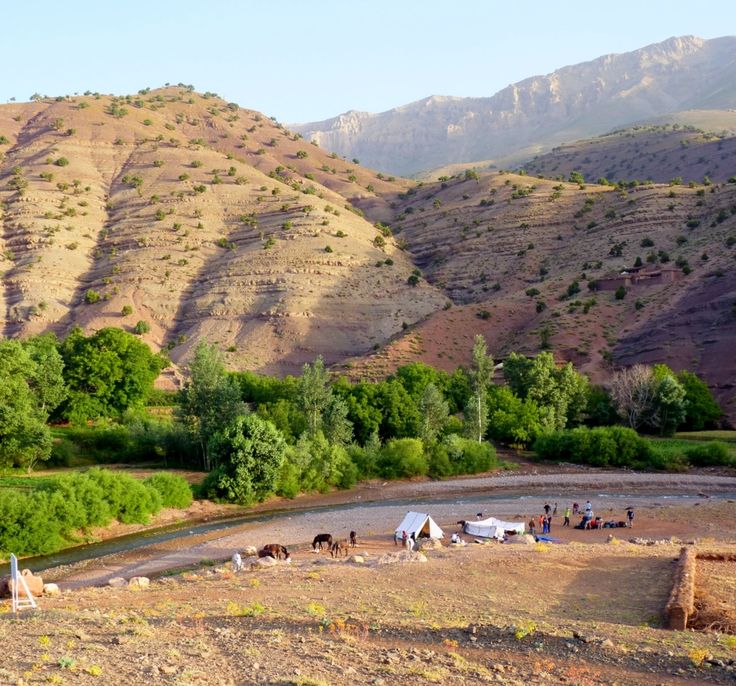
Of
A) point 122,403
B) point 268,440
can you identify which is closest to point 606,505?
point 268,440

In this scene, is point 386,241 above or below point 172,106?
below

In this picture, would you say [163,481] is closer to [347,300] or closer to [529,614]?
[529,614]

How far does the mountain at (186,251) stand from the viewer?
107m

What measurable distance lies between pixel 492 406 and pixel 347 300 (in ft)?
130

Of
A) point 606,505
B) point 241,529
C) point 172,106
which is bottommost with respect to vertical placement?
point 606,505

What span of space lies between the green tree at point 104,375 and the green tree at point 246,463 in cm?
2238

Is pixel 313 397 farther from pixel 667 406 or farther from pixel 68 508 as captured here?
pixel 667 406

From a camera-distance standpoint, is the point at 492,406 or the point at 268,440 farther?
the point at 492,406

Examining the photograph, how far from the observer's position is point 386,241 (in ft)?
443

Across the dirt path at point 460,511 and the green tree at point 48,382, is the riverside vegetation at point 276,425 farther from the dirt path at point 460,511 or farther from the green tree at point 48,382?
the dirt path at point 460,511

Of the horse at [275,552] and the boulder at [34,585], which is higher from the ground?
the boulder at [34,585]

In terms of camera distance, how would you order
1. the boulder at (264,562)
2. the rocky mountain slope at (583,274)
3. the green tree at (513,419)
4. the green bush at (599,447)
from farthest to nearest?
1. the rocky mountain slope at (583,274)
2. the green tree at (513,419)
3. the green bush at (599,447)
4. the boulder at (264,562)

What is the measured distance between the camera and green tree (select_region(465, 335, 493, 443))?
238 ft

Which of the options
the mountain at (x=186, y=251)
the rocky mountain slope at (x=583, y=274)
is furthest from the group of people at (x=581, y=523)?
the mountain at (x=186, y=251)
